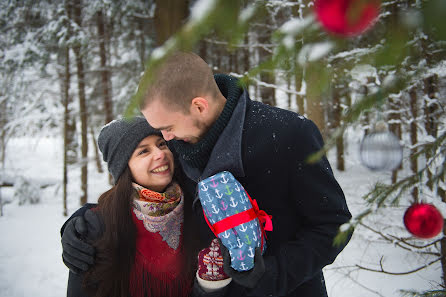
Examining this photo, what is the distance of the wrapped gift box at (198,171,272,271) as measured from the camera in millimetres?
1371

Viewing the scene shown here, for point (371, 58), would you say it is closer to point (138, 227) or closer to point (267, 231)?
point (267, 231)

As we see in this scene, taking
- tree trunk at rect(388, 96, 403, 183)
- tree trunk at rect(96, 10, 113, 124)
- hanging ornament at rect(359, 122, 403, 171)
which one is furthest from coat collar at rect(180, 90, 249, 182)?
tree trunk at rect(96, 10, 113, 124)

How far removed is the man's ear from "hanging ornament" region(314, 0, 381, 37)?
1157 mm

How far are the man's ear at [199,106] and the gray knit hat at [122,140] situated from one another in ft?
2.07

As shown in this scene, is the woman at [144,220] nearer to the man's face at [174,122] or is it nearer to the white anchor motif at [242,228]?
the man's face at [174,122]

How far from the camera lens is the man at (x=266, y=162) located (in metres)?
1.49

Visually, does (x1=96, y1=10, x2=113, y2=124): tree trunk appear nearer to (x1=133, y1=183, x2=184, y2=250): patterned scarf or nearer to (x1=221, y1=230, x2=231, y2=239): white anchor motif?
(x1=133, y1=183, x2=184, y2=250): patterned scarf

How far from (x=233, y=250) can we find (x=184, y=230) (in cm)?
87

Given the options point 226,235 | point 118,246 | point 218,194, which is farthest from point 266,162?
point 118,246

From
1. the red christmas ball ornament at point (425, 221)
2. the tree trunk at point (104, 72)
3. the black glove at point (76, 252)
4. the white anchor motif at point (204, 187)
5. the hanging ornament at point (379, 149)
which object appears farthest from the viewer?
the tree trunk at point (104, 72)

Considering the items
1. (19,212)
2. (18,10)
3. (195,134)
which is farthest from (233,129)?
(19,212)

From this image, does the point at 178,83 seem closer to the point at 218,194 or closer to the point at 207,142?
the point at 207,142

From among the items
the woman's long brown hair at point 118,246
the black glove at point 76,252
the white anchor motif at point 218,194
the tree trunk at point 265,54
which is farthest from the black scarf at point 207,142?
the tree trunk at point 265,54

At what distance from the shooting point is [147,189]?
83.6 inches
